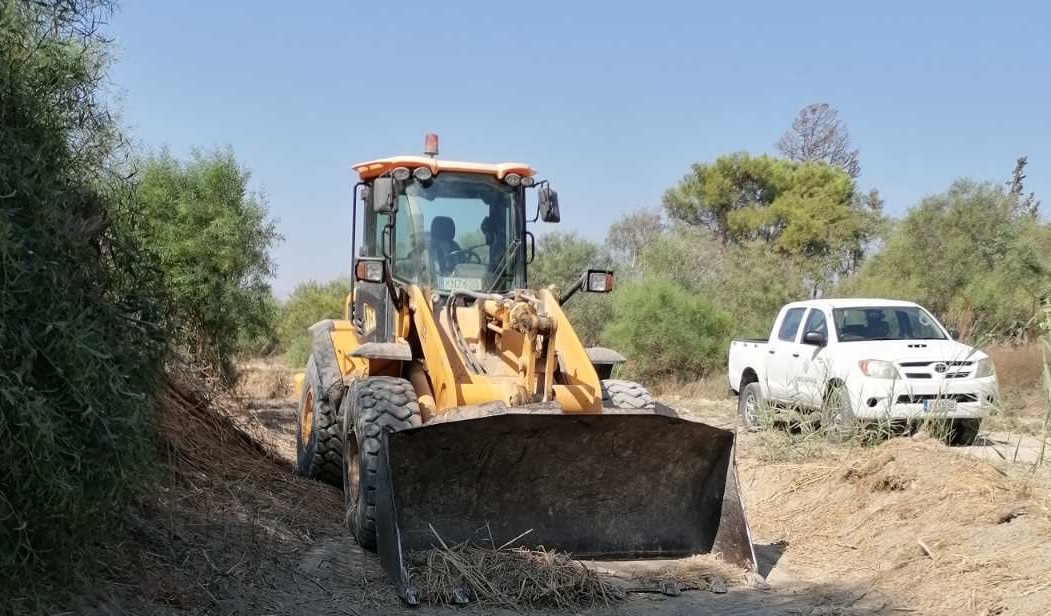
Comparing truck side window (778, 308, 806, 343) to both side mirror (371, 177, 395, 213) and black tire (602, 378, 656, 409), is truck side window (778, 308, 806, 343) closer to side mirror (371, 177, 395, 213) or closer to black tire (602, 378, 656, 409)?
black tire (602, 378, 656, 409)

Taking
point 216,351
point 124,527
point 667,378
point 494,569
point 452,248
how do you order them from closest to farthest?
1. point 124,527
2. point 494,569
3. point 452,248
4. point 216,351
5. point 667,378

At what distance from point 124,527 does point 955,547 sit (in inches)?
200

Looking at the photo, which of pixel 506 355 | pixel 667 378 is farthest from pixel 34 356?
pixel 667 378

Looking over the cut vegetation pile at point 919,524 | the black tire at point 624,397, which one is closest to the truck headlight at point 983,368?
the cut vegetation pile at point 919,524

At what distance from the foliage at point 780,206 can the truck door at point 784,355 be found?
815 inches

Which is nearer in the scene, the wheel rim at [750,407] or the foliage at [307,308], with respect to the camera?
Answer: the wheel rim at [750,407]

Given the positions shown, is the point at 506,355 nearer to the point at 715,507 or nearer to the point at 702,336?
the point at 715,507

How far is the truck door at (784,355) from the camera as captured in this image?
13.0 meters

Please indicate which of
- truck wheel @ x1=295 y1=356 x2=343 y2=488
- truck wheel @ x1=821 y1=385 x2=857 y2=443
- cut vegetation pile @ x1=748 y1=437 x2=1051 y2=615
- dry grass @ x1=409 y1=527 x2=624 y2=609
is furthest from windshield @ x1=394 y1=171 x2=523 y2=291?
truck wheel @ x1=821 y1=385 x2=857 y2=443

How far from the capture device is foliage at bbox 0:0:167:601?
13.4ft

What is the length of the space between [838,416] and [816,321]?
296 centimetres

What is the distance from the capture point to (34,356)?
4070 millimetres

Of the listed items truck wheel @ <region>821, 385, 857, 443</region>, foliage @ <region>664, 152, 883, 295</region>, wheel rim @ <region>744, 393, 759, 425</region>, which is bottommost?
wheel rim @ <region>744, 393, 759, 425</region>

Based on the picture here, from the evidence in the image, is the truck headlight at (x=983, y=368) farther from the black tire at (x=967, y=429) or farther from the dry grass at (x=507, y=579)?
the dry grass at (x=507, y=579)
